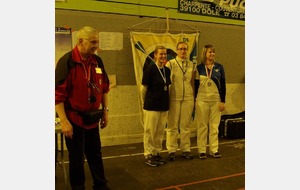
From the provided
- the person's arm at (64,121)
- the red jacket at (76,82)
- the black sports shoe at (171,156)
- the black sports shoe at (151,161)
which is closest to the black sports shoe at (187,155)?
the black sports shoe at (171,156)

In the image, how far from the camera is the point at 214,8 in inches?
208

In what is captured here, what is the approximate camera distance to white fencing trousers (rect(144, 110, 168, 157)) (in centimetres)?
339

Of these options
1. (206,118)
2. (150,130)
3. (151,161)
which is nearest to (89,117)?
(150,130)

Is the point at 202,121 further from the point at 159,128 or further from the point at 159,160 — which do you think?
the point at 159,160

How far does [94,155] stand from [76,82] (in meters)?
0.63

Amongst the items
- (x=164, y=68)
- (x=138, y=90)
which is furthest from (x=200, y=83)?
(x=138, y=90)

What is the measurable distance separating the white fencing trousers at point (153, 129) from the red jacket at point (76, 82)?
114 centimetres

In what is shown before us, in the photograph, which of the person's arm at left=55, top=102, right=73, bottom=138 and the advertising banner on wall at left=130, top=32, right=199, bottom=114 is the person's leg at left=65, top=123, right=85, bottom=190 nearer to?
the person's arm at left=55, top=102, right=73, bottom=138

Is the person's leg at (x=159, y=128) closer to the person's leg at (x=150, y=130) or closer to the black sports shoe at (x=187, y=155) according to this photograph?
the person's leg at (x=150, y=130)

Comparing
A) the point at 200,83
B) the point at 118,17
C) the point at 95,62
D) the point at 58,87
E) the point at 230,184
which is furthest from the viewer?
the point at 118,17

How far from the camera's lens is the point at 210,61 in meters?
3.64

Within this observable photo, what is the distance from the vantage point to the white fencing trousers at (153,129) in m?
3.39

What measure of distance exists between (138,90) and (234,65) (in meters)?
2.13

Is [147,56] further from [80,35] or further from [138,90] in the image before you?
[80,35]
